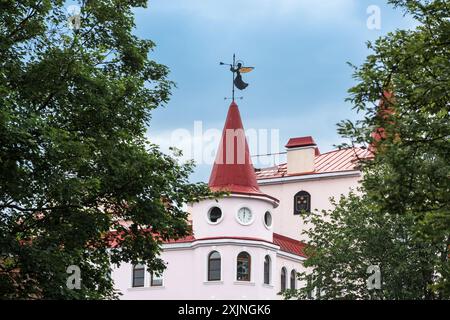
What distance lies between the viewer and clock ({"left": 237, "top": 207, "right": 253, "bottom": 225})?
62688mm

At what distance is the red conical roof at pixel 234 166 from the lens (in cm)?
6328

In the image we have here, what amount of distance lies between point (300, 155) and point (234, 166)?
14035mm

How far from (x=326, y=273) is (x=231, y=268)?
1699 cm

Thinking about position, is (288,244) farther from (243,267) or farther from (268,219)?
(243,267)

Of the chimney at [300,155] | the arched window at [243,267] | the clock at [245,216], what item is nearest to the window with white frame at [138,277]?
the arched window at [243,267]

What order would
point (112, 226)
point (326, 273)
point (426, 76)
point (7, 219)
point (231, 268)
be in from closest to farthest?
point (426, 76)
point (7, 219)
point (112, 226)
point (326, 273)
point (231, 268)

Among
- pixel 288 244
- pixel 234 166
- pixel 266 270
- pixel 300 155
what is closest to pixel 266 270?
pixel 266 270

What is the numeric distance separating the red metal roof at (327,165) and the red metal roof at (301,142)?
5.10 ft

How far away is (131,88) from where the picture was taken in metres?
29.2

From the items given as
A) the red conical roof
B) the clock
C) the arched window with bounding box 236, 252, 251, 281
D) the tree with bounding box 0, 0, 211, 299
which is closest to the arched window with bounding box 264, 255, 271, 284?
the arched window with bounding box 236, 252, 251, 281

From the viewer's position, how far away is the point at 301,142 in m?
77.3
